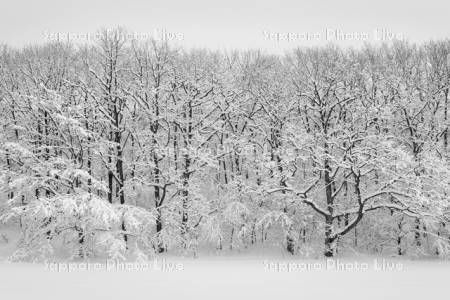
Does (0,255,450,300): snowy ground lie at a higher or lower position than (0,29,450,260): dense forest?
lower

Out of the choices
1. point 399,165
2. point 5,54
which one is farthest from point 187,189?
point 5,54

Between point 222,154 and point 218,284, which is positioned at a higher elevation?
point 222,154

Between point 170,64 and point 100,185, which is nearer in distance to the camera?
point 100,185

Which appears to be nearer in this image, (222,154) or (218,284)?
(218,284)

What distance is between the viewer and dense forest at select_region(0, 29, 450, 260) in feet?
65.3

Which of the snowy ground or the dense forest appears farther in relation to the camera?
the dense forest

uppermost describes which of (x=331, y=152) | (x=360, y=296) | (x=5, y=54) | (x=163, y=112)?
(x=5, y=54)

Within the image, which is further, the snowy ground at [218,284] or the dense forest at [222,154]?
the dense forest at [222,154]

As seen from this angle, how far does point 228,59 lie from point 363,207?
69.2 feet

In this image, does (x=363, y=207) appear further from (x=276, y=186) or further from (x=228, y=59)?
(x=228, y=59)

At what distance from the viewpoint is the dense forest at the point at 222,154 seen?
19.9 meters

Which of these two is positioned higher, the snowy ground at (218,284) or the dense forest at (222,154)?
the dense forest at (222,154)

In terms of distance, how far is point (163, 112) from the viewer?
24656mm

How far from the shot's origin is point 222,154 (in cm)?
2514
